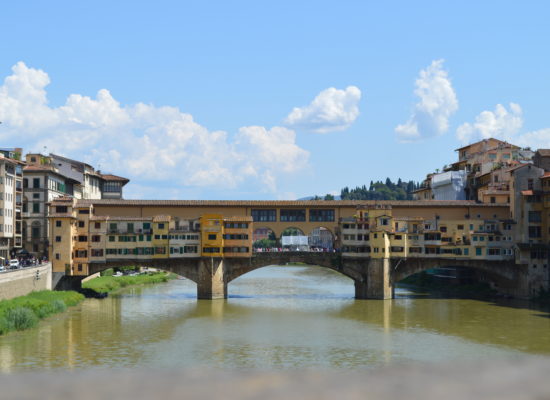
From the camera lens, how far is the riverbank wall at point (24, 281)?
4588 centimetres

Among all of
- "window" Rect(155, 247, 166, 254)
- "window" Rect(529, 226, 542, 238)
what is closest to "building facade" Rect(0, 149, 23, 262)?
Result: "window" Rect(155, 247, 166, 254)

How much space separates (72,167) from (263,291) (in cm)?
3101

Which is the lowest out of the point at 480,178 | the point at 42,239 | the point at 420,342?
the point at 420,342

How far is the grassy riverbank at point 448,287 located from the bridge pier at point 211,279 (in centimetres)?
2440

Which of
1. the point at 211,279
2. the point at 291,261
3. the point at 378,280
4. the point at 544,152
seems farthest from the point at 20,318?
the point at 544,152

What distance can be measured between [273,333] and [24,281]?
20694mm

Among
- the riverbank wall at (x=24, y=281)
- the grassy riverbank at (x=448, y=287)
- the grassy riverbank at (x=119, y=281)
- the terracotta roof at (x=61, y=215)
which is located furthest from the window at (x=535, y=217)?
the riverbank wall at (x=24, y=281)

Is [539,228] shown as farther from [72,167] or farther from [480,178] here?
Result: [72,167]

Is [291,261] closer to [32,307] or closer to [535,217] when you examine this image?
[535,217]

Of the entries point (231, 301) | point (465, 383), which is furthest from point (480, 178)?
point (465, 383)

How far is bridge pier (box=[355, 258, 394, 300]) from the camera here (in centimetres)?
6069

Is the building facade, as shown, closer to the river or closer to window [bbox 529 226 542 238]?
the river

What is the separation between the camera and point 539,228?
A: 2431 inches

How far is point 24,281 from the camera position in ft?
165
